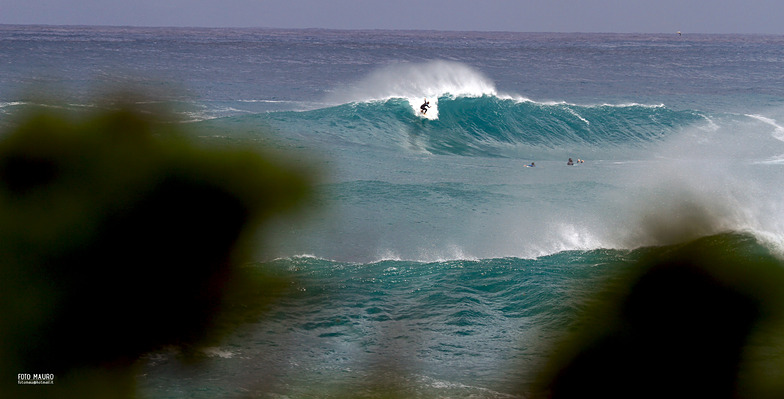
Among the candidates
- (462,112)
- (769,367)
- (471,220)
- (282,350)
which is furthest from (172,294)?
(462,112)

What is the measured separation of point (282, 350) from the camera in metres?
11.5

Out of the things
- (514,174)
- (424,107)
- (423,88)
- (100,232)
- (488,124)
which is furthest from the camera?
(423,88)

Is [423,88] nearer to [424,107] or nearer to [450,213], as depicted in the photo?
[424,107]

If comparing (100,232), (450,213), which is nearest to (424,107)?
(450,213)

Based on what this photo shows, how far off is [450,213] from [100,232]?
43.8 feet

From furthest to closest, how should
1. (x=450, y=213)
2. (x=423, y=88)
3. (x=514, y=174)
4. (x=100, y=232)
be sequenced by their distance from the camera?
(x=423, y=88), (x=514, y=174), (x=450, y=213), (x=100, y=232)

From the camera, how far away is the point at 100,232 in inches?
262

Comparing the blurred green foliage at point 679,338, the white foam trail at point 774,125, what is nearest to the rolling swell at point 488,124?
the white foam trail at point 774,125

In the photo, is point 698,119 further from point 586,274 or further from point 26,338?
point 26,338

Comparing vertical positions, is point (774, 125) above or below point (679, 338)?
above

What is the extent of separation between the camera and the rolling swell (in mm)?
30000

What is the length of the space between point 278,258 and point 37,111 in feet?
24.3

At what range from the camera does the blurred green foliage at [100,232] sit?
6.47m

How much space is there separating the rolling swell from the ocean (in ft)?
0.49
